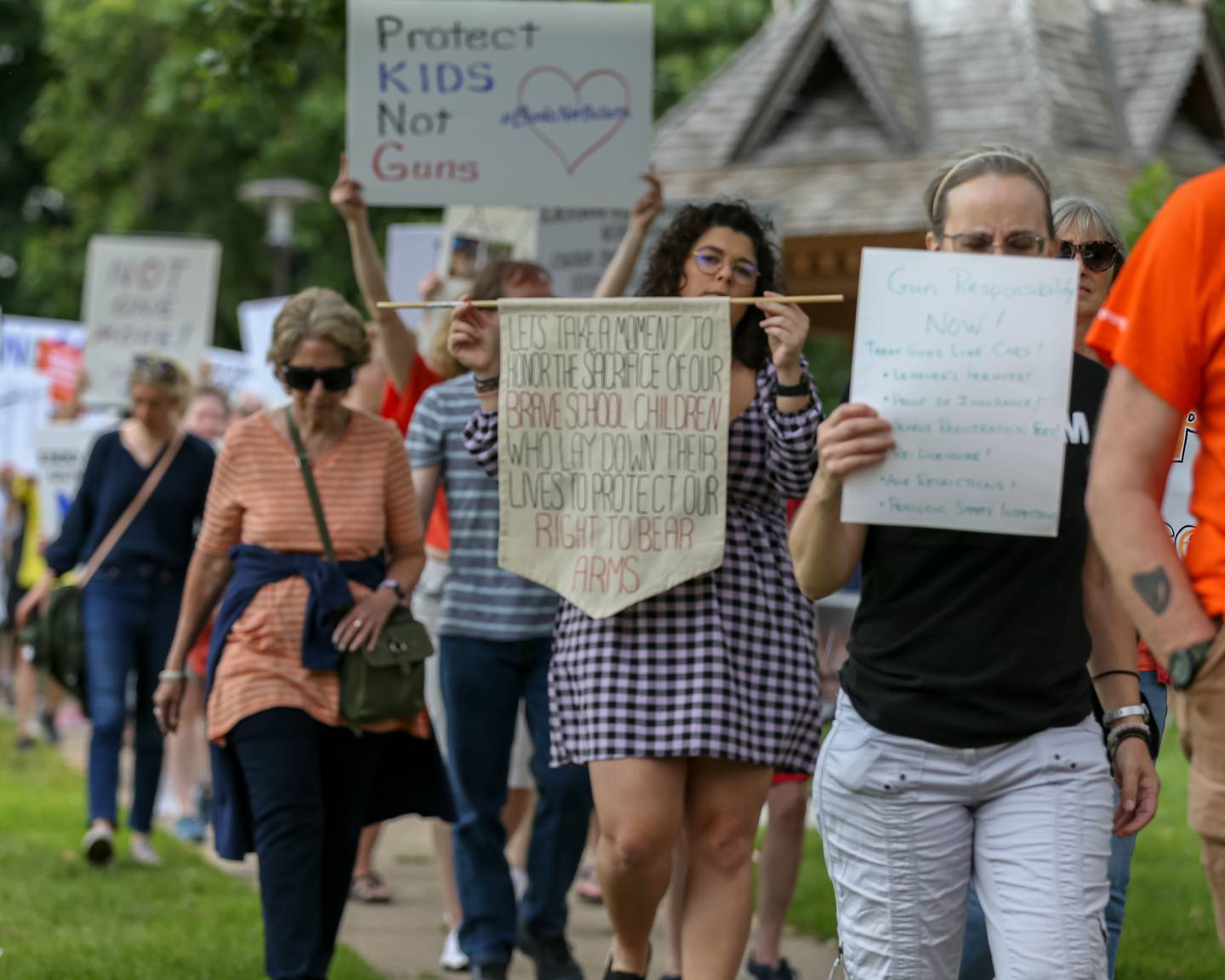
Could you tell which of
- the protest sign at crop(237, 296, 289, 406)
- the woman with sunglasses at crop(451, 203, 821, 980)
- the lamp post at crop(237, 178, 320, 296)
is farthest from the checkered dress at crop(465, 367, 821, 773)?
the lamp post at crop(237, 178, 320, 296)

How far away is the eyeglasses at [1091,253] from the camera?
4.55 meters

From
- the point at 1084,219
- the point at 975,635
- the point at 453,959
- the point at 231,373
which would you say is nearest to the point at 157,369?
the point at 453,959

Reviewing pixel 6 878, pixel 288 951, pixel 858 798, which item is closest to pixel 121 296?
pixel 6 878

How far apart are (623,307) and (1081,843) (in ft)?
5.94

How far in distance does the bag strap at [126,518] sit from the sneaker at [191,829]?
1452mm

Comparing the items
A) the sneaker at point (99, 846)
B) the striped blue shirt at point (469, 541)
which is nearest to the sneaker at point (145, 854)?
the sneaker at point (99, 846)

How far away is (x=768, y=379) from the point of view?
5023mm

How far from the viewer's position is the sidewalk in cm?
675

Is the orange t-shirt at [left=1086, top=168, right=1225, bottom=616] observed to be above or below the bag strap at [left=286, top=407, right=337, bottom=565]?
above

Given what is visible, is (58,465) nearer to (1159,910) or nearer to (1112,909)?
(1159,910)

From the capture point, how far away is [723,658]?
4.84m

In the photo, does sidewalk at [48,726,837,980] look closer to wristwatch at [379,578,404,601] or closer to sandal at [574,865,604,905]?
sandal at [574,865,604,905]

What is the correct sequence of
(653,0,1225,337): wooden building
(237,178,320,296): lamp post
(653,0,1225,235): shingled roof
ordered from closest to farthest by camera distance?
(653,0,1225,337): wooden building → (653,0,1225,235): shingled roof → (237,178,320,296): lamp post

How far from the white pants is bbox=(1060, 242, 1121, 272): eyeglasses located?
49.0 inches
